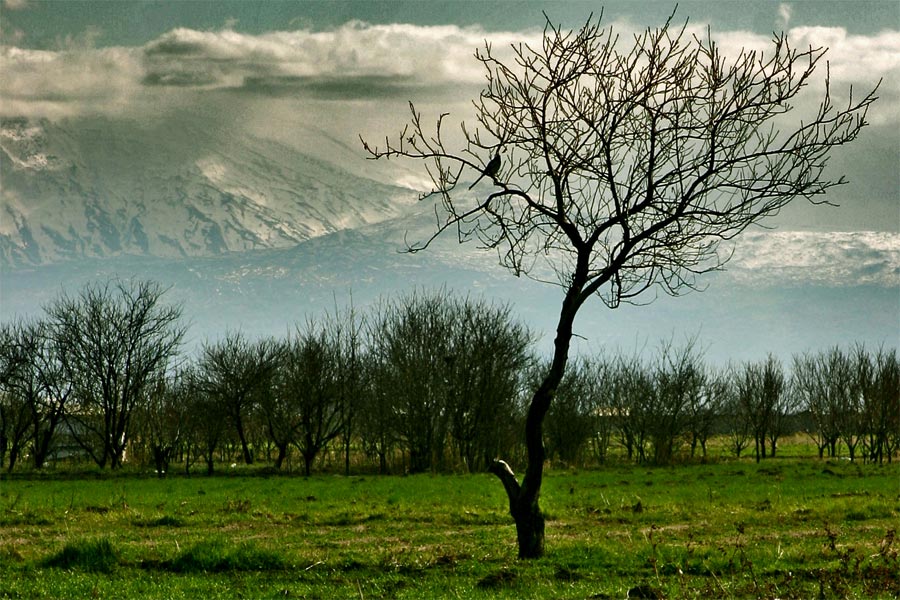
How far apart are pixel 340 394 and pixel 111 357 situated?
1736 centimetres

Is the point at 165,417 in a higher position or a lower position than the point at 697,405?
lower

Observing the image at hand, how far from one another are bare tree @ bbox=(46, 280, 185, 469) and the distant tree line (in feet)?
0.45

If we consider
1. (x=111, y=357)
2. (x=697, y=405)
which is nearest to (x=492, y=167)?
(x=111, y=357)

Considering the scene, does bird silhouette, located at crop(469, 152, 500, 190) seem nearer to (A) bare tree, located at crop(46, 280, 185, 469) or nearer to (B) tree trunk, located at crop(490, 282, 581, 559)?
(B) tree trunk, located at crop(490, 282, 581, 559)

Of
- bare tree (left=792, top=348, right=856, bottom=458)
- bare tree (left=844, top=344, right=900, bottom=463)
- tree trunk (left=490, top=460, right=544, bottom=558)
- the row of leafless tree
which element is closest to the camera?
tree trunk (left=490, top=460, right=544, bottom=558)

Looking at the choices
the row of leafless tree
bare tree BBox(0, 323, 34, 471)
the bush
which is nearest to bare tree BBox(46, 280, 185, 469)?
bare tree BBox(0, 323, 34, 471)

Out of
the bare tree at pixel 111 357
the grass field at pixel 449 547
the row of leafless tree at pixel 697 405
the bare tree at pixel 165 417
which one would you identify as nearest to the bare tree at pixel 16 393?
the bare tree at pixel 111 357

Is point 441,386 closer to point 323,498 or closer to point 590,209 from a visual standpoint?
point 323,498

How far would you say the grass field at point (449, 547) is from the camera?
1384 cm

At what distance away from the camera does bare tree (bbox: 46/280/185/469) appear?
7412 cm

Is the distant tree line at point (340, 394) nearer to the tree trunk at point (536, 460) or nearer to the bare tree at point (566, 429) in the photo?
the bare tree at point (566, 429)

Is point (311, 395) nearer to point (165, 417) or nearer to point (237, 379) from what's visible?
point (237, 379)

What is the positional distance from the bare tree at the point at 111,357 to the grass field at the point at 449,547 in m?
40.1

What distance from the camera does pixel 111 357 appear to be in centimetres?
7475
